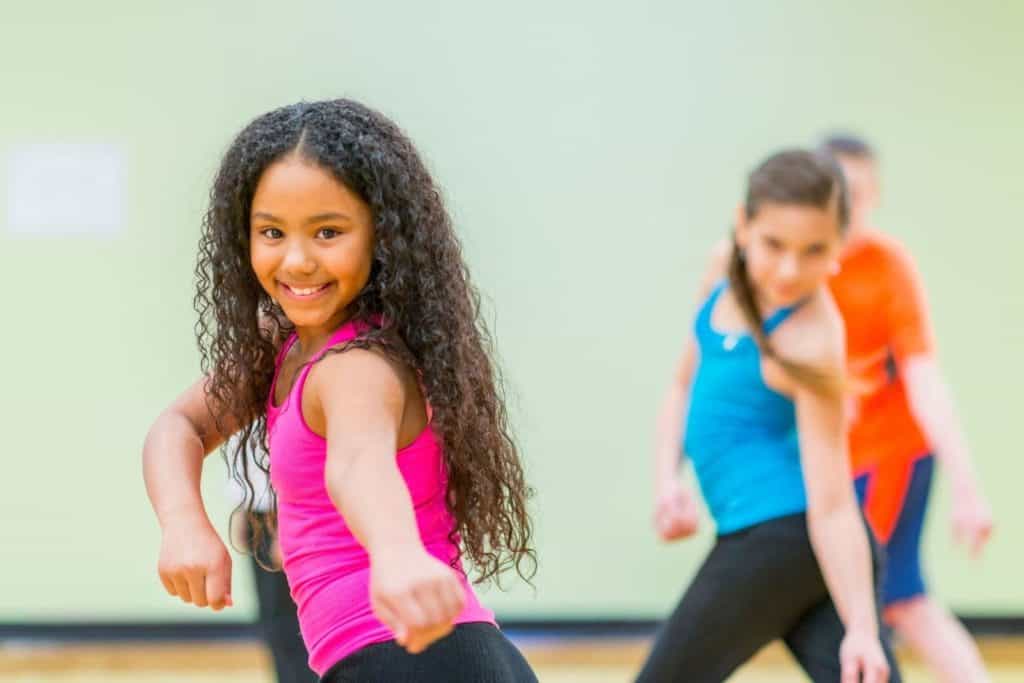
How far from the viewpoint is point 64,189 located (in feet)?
18.4

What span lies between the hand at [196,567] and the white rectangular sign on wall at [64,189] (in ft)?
13.8

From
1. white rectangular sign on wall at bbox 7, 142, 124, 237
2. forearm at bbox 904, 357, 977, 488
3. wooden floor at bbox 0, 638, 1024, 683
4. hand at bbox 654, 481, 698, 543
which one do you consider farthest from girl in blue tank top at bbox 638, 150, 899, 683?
white rectangular sign on wall at bbox 7, 142, 124, 237

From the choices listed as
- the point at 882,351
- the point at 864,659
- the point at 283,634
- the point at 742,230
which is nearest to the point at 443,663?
the point at 864,659

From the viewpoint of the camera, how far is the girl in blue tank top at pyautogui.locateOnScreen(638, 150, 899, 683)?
7.91 ft

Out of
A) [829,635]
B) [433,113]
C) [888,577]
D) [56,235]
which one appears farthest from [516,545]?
[56,235]

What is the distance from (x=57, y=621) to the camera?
566 centimetres

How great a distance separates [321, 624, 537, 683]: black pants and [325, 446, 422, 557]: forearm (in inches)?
9.2

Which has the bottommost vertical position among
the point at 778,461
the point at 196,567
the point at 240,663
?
the point at 240,663

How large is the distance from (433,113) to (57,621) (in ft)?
7.57

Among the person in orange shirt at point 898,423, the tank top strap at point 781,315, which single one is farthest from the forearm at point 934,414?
the tank top strap at point 781,315

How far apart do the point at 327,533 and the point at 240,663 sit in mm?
3957

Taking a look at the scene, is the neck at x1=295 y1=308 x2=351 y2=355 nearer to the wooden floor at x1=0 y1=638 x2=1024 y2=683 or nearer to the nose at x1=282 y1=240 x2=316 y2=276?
the nose at x1=282 y1=240 x2=316 y2=276

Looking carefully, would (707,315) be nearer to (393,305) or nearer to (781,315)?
(781,315)

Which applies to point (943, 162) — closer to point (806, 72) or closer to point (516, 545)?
point (806, 72)
